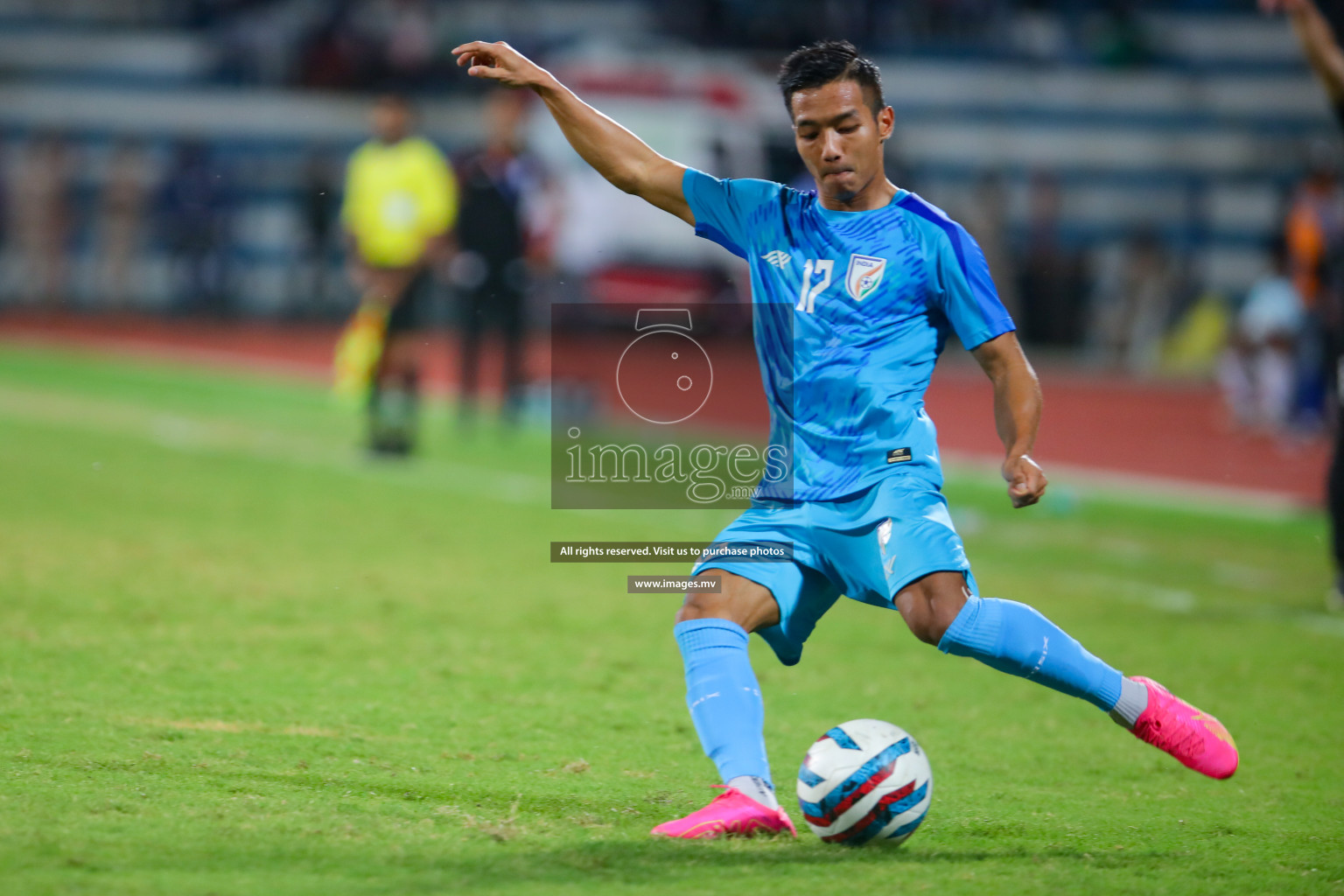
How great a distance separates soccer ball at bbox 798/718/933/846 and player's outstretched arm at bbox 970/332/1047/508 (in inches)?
28.3

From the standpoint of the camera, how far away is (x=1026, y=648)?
4234 mm

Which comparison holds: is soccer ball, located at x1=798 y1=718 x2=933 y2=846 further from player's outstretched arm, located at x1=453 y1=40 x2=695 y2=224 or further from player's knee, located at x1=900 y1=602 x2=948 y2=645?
player's outstretched arm, located at x1=453 y1=40 x2=695 y2=224

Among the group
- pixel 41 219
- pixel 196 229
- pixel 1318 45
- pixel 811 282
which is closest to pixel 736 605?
pixel 811 282

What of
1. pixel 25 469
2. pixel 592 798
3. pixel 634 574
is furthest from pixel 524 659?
pixel 25 469

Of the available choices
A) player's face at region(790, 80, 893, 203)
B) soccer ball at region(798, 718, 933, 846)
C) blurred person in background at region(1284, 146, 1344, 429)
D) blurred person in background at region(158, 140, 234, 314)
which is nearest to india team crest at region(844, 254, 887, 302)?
player's face at region(790, 80, 893, 203)

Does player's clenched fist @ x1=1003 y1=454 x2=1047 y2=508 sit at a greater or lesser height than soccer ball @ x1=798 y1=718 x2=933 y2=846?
greater

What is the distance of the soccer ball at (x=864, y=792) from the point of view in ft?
13.4

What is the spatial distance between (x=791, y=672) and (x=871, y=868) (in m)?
2.57

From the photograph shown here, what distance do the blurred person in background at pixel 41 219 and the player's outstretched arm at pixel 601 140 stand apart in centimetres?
2241

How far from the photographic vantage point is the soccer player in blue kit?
13.8 feet

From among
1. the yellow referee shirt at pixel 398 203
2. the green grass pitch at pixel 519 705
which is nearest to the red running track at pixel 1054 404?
the green grass pitch at pixel 519 705

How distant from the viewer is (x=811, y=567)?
434cm

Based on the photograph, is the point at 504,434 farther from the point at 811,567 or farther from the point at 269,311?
the point at 269,311

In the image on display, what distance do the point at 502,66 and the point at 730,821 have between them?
213 cm
